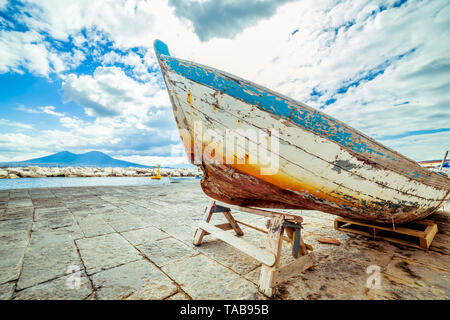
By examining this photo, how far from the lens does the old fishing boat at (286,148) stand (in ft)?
4.33

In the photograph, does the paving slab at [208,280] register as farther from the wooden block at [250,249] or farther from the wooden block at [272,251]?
the wooden block at [250,249]

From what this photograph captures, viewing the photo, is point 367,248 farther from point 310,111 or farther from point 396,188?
point 310,111

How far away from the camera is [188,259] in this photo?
5.72 ft

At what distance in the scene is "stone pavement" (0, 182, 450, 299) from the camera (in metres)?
1.25

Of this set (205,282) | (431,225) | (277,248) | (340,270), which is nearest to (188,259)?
(205,282)

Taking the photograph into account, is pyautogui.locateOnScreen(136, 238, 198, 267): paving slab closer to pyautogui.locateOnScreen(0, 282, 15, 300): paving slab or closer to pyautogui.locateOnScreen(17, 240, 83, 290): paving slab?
pyautogui.locateOnScreen(17, 240, 83, 290): paving slab

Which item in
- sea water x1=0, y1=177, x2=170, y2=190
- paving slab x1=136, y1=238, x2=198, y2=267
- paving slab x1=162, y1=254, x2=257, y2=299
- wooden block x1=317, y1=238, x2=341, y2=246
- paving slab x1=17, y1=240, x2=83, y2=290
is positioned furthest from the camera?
sea water x1=0, y1=177, x2=170, y2=190

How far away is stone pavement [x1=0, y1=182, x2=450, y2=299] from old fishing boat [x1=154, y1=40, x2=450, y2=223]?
1.92 feet

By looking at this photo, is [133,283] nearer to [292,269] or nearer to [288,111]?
→ [292,269]

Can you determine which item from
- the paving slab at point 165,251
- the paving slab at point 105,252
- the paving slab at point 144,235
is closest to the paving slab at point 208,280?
the paving slab at point 165,251

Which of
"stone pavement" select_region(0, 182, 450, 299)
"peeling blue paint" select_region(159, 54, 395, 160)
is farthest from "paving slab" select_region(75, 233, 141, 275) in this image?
"peeling blue paint" select_region(159, 54, 395, 160)

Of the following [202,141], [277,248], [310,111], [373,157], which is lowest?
[277,248]

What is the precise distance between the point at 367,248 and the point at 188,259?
2.18 meters

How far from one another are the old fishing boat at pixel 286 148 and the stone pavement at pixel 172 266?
1.92ft
